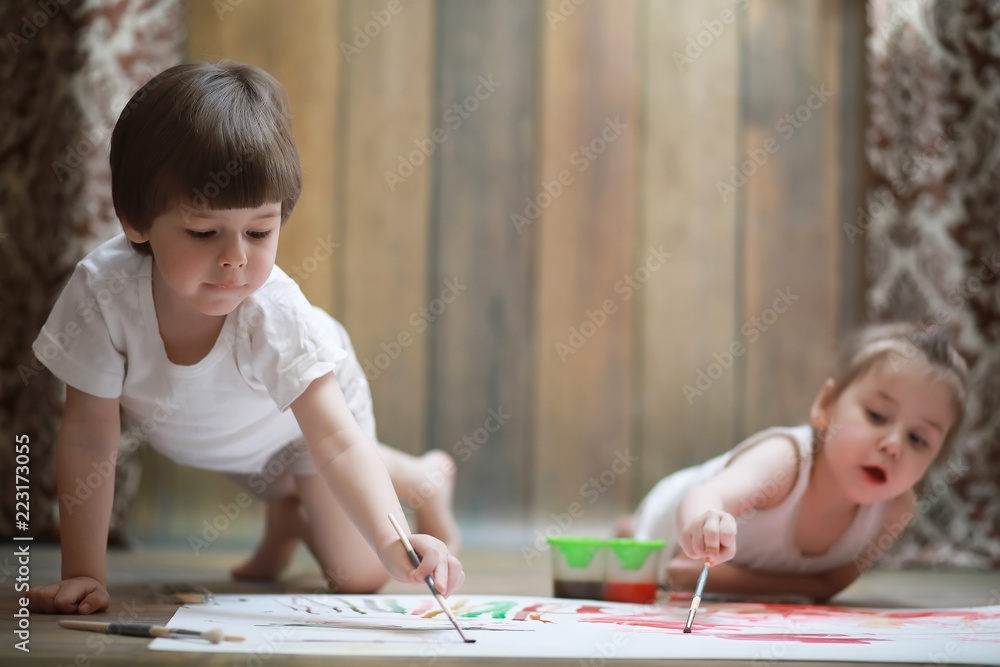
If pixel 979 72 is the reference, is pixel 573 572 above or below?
below

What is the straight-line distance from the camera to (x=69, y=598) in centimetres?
85

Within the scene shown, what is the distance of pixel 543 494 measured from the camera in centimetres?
190

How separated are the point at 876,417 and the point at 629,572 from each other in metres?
0.40

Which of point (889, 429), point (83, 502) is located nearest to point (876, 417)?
point (889, 429)

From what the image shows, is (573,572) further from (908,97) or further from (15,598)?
(908,97)

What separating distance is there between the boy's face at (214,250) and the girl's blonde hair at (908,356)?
80 centimetres

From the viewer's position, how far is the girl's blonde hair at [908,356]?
3.91 ft

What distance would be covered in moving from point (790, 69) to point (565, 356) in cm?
78

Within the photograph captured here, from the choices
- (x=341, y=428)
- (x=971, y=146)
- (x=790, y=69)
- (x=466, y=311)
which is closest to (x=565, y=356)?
(x=466, y=311)

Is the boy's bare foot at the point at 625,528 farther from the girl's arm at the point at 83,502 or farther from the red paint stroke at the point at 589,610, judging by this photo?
the girl's arm at the point at 83,502

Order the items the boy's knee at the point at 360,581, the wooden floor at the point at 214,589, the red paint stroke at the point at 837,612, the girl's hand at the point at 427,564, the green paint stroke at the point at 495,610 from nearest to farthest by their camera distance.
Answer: the wooden floor at the point at 214,589, the girl's hand at the point at 427,564, the green paint stroke at the point at 495,610, the red paint stroke at the point at 837,612, the boy's knee at the point at 360,581

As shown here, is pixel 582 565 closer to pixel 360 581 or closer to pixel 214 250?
pixel 360 581

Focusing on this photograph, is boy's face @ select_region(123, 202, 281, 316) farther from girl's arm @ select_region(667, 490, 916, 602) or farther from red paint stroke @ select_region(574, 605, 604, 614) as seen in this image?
girl's arm @ select_region(667, 490, 916, 602)

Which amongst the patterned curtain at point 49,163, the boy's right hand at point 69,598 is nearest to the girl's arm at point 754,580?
the boy's right hand at point 69,598
